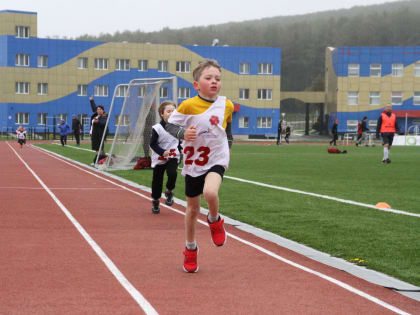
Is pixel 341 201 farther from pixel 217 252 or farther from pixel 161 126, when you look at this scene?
pixel 217 252

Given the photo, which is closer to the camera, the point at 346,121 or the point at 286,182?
the point at 286,182

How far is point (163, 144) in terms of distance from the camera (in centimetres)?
1059

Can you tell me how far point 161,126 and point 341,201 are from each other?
3.69 m

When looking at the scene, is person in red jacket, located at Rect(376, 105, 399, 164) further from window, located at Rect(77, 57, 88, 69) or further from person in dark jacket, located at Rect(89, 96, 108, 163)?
window, located at Rect(77, 57, 88, 69)

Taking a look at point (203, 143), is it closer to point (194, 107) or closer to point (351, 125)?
point (194, 107)

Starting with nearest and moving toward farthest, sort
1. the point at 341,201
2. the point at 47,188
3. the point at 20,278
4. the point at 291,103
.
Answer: the point at 20,278
the point at 341,201
the point at 47,188
the point at 291,103

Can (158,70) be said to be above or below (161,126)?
above

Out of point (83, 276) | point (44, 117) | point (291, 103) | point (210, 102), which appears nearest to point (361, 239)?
point (210, 102)

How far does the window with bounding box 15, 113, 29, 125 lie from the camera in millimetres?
75250

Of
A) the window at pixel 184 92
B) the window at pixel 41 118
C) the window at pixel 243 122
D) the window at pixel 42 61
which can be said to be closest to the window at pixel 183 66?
the window at pixel 184 92

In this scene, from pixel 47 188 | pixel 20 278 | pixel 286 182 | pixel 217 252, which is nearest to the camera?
pixel 20 278

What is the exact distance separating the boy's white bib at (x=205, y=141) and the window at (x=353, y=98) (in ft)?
254

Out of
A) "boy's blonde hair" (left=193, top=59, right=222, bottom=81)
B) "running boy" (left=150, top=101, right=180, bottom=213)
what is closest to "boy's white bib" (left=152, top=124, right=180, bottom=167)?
"running boy" (left=150, top=101, right=180, bottom=213)

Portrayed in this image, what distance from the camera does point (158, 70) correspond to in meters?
81.2
